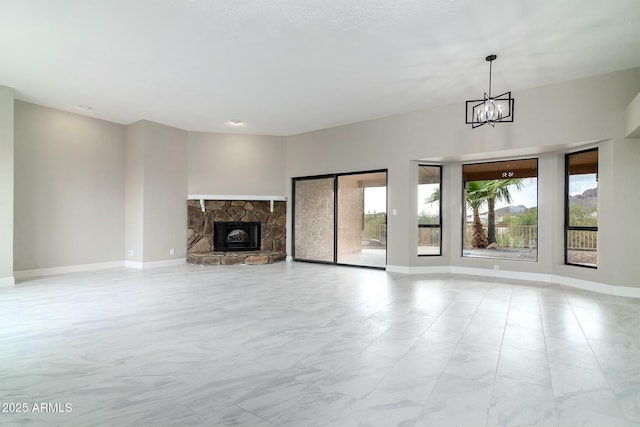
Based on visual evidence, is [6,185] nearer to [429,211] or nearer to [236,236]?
[236,236]

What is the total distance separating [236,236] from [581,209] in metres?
7.32

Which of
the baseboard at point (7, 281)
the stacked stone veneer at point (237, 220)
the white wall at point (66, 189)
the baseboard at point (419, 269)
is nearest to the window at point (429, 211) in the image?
the baseboard at point (419, 269)

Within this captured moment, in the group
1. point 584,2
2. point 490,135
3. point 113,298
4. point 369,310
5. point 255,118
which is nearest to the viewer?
point 584,2

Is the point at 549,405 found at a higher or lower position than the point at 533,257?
lower

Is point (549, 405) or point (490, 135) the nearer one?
point (549, 405)

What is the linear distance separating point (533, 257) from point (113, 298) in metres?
7.12

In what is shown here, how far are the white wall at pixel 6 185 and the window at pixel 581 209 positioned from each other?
9529mm

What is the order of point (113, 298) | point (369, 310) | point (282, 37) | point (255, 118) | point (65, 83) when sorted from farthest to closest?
point (255, 118) → point (65, 83) → point (113, 298) → point (369, 310) → point (282, 37)

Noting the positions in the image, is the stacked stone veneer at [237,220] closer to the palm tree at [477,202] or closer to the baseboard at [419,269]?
the baseboard at [419,269]

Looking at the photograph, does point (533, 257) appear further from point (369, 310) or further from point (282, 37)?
point (282, 37)

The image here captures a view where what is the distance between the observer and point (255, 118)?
731 cm

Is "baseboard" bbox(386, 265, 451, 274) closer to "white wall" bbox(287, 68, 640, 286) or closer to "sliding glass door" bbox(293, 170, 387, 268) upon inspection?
"white wall" bbox(287, 68, 640, 286)

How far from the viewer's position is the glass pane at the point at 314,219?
830 cm

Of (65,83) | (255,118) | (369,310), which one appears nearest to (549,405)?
(369,310)
